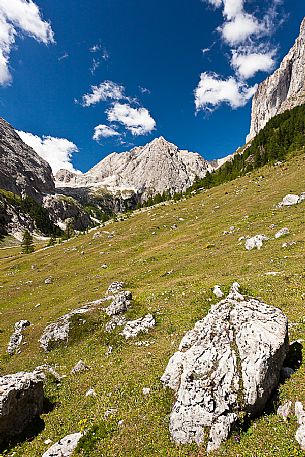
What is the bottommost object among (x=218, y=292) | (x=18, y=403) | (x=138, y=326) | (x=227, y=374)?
(x=138, y=326)

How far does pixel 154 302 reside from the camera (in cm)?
2892

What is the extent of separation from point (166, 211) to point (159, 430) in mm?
85591

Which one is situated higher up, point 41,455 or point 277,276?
point 277,276

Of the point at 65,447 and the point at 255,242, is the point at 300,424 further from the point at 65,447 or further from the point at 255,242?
the point at 255,242

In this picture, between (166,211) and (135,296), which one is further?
(166,211)

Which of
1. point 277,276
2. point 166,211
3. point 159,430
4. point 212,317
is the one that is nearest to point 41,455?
point 159,430

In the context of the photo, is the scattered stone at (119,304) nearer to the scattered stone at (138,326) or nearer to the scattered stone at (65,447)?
the scattered stone at (138,326)

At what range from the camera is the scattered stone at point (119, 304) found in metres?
27.8

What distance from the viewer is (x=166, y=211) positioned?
97125 millimetres

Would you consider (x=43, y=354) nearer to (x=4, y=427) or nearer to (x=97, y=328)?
(x=97, y=328)

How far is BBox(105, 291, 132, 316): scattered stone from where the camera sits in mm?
27808

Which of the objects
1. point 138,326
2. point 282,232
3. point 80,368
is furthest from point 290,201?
point 80,368

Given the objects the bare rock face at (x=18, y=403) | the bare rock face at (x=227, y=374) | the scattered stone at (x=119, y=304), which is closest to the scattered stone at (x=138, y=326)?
the scattered stone at (x=119, y=304)

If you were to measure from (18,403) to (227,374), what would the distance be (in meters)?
11.5
